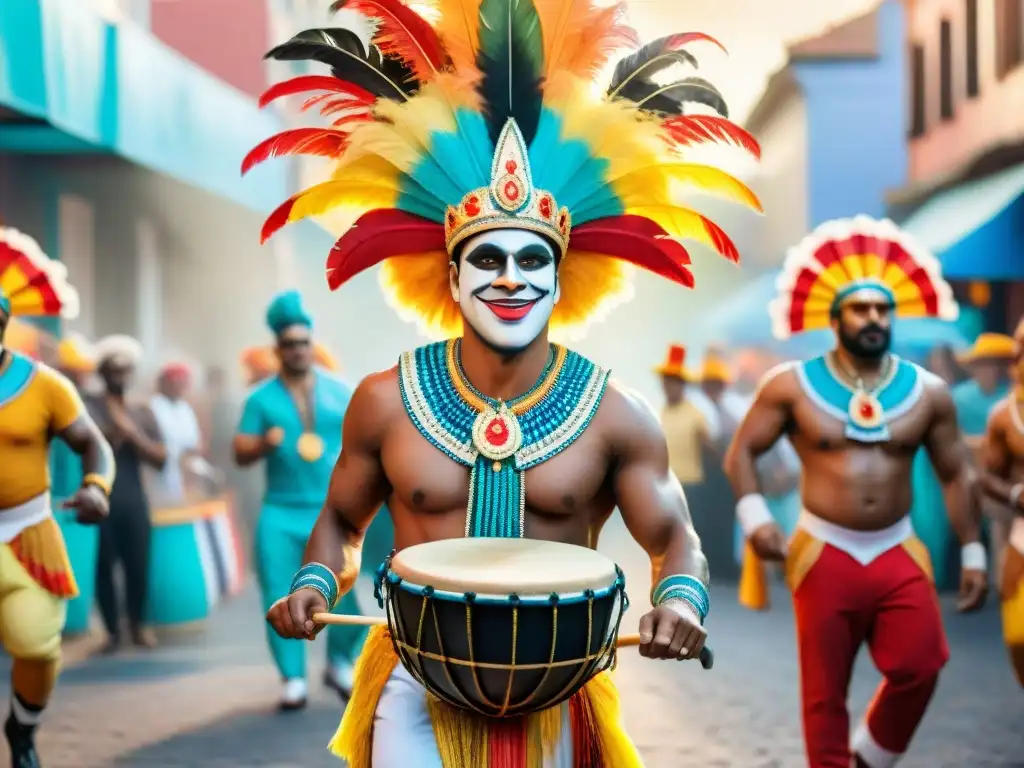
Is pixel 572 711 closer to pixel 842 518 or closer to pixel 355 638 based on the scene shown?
pixel 842 518

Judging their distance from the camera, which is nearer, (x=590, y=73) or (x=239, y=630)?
(x=590, y=73)

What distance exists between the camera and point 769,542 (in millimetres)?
5012

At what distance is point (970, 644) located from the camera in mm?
8555

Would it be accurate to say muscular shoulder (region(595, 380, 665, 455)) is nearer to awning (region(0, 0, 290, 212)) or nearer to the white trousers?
the white trousers

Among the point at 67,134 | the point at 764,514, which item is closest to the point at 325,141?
the point at 764,514

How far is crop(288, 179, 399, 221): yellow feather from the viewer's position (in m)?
3.40

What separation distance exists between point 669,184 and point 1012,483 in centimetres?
318

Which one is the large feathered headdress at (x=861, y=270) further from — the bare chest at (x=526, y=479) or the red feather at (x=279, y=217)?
the red feather at (x=279, y=217)

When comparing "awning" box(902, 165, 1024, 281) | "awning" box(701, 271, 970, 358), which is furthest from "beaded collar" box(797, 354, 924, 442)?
"awning" box(701, 271, 970, 358)

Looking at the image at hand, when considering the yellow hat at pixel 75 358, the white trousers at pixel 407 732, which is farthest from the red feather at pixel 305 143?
the yellow hat at pixel 75 358

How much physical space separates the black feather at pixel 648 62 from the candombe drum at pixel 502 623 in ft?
4.00

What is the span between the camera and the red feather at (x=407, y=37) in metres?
A: 3.37

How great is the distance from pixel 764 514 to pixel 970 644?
4032 millimetres

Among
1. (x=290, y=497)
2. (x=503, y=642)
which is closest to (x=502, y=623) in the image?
(x=503, y=642)
